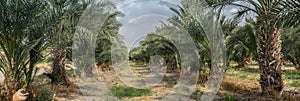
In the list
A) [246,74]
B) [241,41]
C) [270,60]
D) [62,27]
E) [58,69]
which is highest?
[62,27]

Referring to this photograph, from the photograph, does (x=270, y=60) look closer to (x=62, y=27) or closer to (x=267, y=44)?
(x=267, y=44)

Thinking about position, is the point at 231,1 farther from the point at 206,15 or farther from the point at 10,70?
the point at 10,70

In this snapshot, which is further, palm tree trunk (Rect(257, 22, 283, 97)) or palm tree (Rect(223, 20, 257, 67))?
palm tree (Rect(223, 20, 257, 67))

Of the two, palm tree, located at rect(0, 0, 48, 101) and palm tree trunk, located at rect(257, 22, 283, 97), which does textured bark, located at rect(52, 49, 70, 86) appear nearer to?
palm tree, located at rect(0, 0, 48, 101)

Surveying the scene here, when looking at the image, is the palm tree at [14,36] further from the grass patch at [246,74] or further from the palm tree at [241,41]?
the grass patch at [246,74]

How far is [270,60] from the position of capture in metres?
8.54

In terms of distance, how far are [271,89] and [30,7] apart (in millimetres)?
6901

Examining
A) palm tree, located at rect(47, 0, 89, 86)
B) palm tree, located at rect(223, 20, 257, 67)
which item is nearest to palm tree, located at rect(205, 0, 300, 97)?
palm tree, located at rect(223, 20, 257, 67)

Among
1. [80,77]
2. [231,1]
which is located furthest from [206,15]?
[80,77]

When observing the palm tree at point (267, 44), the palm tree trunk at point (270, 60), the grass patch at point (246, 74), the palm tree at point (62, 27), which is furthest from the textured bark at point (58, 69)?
the grass patch at point (246, 74)

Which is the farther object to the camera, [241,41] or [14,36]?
[241,41]

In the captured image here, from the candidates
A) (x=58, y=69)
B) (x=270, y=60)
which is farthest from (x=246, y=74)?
(x=58, y=69)

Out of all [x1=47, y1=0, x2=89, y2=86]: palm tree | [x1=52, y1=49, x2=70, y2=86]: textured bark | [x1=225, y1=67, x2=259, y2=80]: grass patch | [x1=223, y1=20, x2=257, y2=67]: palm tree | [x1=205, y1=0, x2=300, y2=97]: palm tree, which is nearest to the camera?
[x1=205, y1=0, x2=300, y2=97]: palm tree

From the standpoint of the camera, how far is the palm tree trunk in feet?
27.4
